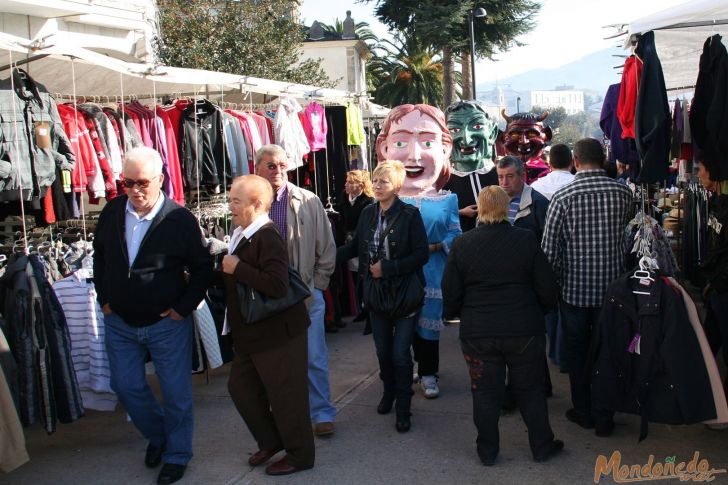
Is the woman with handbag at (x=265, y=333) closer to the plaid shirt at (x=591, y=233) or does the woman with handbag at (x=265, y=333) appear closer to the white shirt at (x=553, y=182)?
the plaid shirt at (x=591, y=233)

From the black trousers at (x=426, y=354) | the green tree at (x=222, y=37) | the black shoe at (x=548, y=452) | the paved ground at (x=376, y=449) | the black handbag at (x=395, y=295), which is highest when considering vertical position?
the green tree at (x=222, y=37)

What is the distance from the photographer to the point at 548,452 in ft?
13.8

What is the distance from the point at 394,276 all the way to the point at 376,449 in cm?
106

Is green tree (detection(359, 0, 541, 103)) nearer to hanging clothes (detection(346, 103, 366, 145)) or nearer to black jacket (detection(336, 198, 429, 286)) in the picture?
hanging clothes (detection(346, 103, 366, 145))

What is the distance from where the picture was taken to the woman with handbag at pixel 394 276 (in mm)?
4734

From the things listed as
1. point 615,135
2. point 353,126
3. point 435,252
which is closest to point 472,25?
point 353,126

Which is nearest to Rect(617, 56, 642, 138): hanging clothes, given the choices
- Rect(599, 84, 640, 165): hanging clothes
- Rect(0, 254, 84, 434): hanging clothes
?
Rect(599, 84, 640, 165): hanging clothes

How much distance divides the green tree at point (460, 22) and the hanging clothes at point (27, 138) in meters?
18.9

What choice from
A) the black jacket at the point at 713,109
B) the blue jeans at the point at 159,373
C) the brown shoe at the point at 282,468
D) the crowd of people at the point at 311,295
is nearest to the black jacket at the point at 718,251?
the crowd of people at the point at 311,295

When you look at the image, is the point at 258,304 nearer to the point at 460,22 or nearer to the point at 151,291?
the point at 151,291

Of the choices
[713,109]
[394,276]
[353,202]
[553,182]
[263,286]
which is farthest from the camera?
[353,202]

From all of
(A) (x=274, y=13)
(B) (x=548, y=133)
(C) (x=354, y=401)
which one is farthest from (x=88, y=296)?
(A) (x=274, y=13)

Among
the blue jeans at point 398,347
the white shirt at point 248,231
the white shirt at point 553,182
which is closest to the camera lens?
the white shirt at point 248,231

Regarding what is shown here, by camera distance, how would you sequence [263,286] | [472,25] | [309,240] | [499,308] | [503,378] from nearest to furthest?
[263,286], [499,308], [503,378], [309,240], [472,25]
